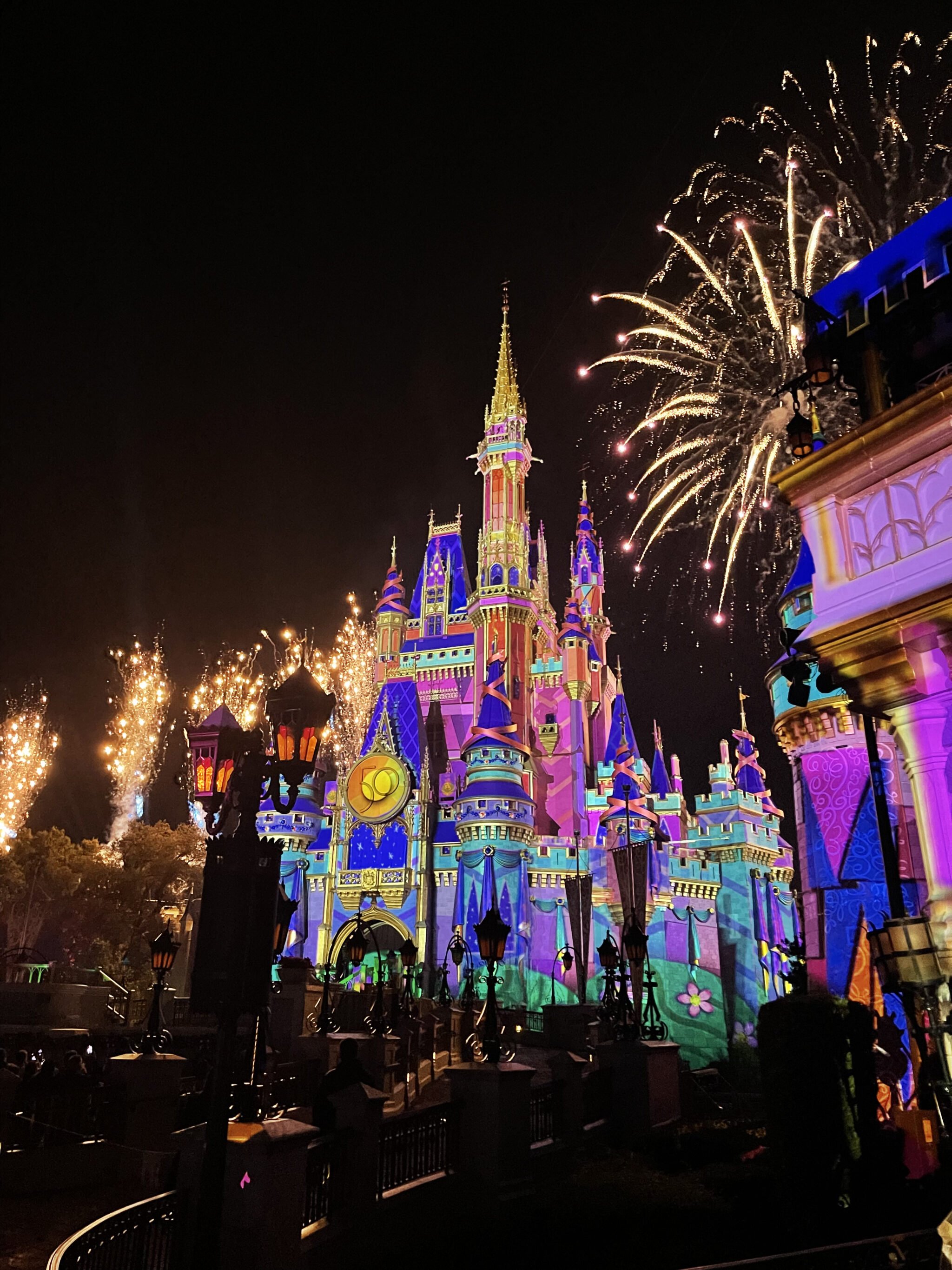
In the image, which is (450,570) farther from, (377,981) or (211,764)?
(211,764)

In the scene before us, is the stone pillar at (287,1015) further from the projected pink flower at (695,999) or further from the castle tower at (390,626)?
the castle tower at (390,626)

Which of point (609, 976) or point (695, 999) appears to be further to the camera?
point (695, 999)

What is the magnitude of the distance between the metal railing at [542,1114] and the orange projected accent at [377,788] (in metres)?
30.3

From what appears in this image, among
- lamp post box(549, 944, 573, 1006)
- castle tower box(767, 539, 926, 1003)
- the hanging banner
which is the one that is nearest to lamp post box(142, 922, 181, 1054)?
castle tower box(767, 539, 926, 1003)

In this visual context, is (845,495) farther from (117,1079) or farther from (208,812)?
(117,1079)

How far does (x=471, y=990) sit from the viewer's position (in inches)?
1030

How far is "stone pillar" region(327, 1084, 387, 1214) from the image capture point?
9.76 meters

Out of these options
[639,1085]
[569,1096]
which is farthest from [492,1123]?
[639,1085]

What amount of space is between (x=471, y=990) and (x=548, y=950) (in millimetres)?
14443

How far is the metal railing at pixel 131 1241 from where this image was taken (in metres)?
6.30

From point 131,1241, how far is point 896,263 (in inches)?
513

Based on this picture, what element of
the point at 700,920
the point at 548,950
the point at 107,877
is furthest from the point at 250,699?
the point at 700,920

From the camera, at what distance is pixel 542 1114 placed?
14.4 meters

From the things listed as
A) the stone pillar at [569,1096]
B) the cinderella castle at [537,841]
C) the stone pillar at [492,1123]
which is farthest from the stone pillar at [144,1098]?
the cinderella castle at [537,841]
